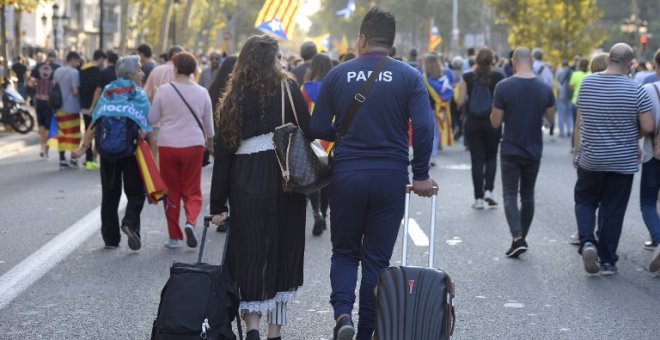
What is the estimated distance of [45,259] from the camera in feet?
32.5

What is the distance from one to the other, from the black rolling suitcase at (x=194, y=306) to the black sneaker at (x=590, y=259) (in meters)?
3.90

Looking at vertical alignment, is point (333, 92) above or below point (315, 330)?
above

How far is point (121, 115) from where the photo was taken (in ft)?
33.3

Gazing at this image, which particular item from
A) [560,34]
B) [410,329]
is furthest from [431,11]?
[410,329]

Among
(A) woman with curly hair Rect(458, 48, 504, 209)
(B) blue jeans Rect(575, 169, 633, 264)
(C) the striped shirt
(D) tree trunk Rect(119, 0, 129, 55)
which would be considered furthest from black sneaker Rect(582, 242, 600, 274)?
(D) tree trunk Rect(119, 0, 129, 55)

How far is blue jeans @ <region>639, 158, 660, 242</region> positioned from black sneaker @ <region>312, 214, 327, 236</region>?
3.05 metres

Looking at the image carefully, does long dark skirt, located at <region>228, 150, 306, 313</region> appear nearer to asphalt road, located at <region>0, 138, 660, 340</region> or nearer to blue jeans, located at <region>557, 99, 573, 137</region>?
asphalt road, located at <region>0, 138, 660, 340</region>

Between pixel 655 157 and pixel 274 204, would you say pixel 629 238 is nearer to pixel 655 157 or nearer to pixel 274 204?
pixel 655 157

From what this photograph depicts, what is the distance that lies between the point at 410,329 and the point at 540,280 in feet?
11.7

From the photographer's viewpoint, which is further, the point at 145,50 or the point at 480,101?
the point at 145,50

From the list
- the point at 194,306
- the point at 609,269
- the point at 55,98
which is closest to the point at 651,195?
the point at 609,269

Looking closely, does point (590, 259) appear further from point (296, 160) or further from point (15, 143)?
point (15, 143)

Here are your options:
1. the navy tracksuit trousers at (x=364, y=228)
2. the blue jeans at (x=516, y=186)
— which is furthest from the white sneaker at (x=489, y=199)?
the navy tracksuit trousers at (x=364, y=228)

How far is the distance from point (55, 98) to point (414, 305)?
43.2ft
